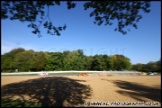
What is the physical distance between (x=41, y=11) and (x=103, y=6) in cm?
A: 318

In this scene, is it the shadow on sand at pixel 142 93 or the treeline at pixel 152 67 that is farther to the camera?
the shadow on sand at pixel 142 93

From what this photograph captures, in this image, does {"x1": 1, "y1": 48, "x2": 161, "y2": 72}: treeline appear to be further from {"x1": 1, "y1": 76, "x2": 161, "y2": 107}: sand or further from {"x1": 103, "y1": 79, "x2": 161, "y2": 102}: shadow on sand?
{"x1": 103, "y1": 79, "x2": 161, "y2": 102}: shadow on sand

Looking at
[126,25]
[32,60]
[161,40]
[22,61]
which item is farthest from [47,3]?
[32,60]

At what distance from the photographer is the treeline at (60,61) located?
61.0 m

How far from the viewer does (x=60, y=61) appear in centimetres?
7894

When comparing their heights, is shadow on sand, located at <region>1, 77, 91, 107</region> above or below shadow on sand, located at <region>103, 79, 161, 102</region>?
above

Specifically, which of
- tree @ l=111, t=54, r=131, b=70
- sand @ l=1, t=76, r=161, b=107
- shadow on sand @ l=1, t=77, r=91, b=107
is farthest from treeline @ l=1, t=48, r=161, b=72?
shadow on sand @ l=1, t=77, r=91, b=107

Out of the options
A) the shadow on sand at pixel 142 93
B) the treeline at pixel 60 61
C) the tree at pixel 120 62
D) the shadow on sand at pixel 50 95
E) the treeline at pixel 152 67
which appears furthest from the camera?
the tree at pixel 120 62

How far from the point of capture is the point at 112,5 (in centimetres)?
1088

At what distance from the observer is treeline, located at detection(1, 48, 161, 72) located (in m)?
61.0

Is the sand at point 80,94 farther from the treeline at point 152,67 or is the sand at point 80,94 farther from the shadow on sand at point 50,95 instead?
the treeline at point 152,67

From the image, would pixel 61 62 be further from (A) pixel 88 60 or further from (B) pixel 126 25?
(B) pixel 126 25

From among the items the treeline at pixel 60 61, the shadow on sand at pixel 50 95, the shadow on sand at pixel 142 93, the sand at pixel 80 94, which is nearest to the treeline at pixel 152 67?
the sand at pixel 80 94

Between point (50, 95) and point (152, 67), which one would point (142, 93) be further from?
point (50, 95)
